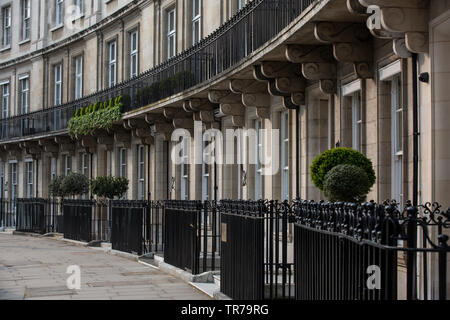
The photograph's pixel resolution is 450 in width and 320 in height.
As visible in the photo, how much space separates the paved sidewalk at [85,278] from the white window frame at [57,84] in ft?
49.3

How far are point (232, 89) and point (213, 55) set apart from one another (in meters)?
1.77

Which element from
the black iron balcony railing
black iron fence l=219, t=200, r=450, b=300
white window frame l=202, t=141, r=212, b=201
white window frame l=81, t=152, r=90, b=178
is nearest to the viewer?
black iron fence l=219, t=200, r=450, b=300

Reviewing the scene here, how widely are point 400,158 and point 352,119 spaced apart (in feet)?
6.86

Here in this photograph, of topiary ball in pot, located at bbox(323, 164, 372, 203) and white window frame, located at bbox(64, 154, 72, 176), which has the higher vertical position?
white window frame, located at bbox(64, 154, 72, 176)

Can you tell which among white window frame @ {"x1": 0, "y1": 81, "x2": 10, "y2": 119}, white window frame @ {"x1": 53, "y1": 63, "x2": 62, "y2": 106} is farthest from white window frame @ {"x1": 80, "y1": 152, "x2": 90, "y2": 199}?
white window frame @ {"x1": 0, "y1": 81, "x2": 10, "y2": 119}

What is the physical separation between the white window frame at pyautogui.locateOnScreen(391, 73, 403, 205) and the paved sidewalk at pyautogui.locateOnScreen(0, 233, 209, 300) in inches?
132

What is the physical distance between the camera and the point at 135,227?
20.1 m

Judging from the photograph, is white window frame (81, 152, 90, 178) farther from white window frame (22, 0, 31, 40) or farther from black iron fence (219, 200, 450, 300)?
black iron fence (219, 200, 450, 300)

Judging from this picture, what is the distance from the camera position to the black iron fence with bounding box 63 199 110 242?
25234 mm

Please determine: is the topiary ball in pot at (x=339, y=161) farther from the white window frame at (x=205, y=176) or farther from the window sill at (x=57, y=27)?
the window sill at (x=57, y=27)

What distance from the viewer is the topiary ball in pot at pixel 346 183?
36.3 feet

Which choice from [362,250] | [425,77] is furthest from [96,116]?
[362,250]

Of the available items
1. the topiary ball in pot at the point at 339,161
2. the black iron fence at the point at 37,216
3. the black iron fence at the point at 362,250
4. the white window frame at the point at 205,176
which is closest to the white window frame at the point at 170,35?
the white window frame at the point at 205,176

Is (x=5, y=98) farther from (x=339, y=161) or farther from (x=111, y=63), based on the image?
(x=339, y=161)
